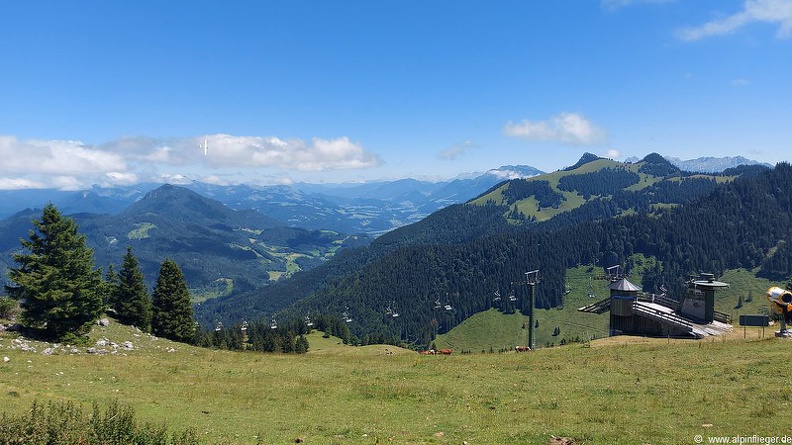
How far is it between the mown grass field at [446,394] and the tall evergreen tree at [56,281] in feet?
14.0

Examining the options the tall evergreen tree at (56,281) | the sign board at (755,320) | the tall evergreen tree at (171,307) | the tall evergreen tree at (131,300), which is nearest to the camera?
the tall evergreen tree at (56,281)

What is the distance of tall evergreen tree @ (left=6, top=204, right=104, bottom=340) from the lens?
46.9 m

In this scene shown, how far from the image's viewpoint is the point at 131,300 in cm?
6488

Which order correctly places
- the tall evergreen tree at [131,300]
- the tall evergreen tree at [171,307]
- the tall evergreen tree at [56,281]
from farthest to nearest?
the tall evergreen tree at [171,307] → the tall evergreen tree at [131,300] → the tall evergreen tree at [56,281]

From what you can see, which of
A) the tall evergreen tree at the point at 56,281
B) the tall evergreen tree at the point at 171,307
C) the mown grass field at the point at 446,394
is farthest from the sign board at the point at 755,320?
the tall evergreen tree at the point at 171,307

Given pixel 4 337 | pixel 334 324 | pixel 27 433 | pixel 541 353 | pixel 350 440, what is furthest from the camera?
pixel 334 324

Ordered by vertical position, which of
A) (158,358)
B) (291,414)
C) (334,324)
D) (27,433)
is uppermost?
(27,433)

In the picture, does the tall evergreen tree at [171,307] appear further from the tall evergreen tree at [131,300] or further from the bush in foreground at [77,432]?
the bush in foreground at [77,432]

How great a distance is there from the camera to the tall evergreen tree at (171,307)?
228 ft

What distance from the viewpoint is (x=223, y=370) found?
4147 centimetres

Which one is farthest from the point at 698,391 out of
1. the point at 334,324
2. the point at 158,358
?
the point at 334,324

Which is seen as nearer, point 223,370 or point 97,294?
point 223,370

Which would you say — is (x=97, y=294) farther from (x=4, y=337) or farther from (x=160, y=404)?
(x=160, y=404)

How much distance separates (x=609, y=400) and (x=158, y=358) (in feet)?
137
